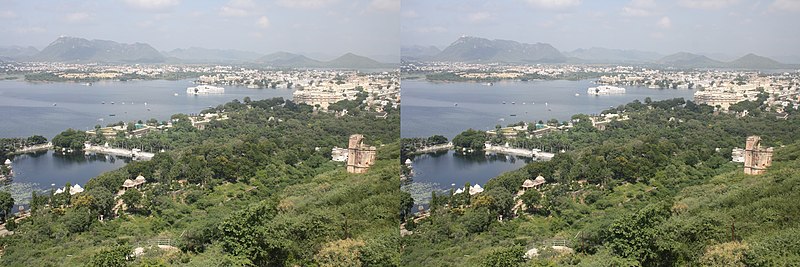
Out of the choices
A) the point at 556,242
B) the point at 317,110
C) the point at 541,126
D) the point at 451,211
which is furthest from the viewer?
the point at 317,110

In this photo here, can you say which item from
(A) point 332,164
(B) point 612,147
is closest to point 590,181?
(B) point 612,147

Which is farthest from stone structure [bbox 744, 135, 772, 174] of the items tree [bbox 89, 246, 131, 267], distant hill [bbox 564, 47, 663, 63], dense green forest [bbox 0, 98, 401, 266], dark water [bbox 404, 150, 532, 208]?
tree [bbox 89, 246, 131, 267]

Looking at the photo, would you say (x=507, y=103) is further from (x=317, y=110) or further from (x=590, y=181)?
(x=317, y=110)

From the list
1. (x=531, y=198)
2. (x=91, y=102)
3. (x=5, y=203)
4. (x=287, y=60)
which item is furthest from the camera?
(x=287, y=60)

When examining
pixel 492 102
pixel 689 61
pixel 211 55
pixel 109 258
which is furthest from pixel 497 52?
pixel 109 258

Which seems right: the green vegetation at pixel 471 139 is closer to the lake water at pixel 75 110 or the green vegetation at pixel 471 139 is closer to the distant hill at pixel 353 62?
the distant hill at pixel 353 62

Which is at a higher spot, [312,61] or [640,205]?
[312,61]

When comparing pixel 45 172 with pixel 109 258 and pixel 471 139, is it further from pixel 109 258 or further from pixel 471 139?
pixel 471 139
